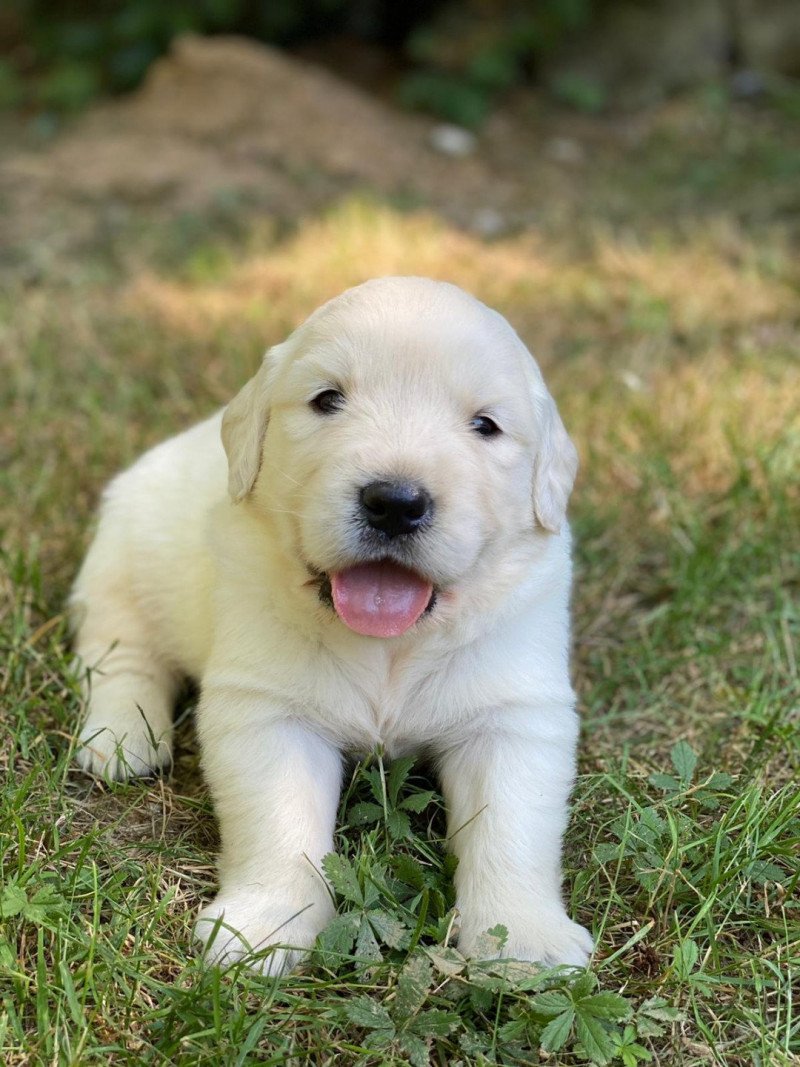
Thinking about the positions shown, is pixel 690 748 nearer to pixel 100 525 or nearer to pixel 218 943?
pixel 218 943

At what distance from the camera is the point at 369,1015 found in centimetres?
225

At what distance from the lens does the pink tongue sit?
2.61 meters

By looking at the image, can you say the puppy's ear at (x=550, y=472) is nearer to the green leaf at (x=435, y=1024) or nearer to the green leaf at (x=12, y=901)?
the green leaf at (x=435, y=1024)

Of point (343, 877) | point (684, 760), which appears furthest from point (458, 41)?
point (343, 877)

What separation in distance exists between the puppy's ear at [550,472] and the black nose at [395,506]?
0.50 m

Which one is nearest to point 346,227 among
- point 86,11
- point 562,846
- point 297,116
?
point 297,116

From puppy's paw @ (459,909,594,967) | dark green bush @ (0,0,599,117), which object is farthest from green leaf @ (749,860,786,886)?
dark green bush @ (0,0,599,117)

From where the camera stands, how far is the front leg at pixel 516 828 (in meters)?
2.50

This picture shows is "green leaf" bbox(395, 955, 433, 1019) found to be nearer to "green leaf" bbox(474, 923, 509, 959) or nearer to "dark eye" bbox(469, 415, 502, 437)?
"green leaf" bbox(474, 923, 509, 959)

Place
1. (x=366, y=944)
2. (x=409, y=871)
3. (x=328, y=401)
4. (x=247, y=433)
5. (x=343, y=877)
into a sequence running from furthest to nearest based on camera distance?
(x=247, y=433), (x=328, y=401), (x=409, y=871), (x=343, y=877), (x=366, y=944)

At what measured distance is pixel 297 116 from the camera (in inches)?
380

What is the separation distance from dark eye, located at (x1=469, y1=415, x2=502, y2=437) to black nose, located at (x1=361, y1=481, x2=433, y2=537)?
1.09 feet

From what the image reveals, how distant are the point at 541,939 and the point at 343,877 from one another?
46cm

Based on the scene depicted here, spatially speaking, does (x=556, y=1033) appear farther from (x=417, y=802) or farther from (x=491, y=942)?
(x=417, y=802)
